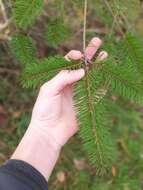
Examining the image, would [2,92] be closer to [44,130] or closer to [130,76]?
[44,130]

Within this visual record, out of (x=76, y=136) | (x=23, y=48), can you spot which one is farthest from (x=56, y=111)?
(x=76, y=136)

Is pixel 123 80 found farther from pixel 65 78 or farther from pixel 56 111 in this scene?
pixel 56 111

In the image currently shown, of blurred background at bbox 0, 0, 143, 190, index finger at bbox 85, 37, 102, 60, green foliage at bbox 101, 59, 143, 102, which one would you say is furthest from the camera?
blurred background at bbox 0, 0, 143, 190

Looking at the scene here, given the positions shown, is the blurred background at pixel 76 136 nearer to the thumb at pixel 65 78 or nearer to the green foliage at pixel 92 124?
the thumb at pixel 65 78

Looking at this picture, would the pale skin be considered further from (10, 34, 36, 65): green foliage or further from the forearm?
(10, 34, 36, 65): green foliage

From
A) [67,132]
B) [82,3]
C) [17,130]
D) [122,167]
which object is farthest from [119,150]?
[82,3]

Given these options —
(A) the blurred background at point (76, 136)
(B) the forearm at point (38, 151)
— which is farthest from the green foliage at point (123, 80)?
(A) the blurred background at point (76, 136)

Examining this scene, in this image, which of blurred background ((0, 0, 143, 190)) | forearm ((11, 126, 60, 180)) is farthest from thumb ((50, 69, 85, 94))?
blurred background ((0, 0, 143, 190))
